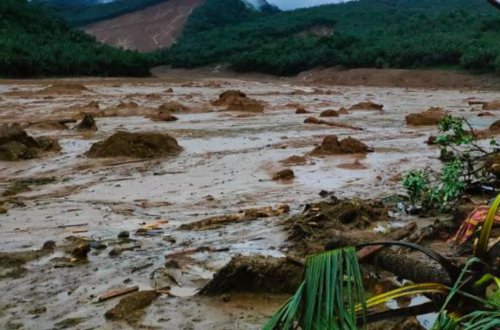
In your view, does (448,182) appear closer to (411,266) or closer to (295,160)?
(411,266)

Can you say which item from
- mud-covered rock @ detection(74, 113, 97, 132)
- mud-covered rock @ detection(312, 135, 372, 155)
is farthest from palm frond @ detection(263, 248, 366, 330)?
mud-covered rock @ detection(74, 113, 97, 132)

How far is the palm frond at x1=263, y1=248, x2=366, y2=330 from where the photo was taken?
1.66 m

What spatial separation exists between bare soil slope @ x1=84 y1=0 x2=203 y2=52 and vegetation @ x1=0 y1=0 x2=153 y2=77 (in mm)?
13808

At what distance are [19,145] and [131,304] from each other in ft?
24.1

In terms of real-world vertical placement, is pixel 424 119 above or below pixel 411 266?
below

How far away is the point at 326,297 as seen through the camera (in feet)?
5.51

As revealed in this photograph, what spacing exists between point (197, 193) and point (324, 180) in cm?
149

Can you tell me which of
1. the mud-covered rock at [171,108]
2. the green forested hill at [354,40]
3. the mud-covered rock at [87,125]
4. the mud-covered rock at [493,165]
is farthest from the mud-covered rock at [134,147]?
the green forested hill at [354,40]

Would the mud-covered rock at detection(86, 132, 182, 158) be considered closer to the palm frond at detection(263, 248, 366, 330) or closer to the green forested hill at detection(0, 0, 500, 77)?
the palm frond at detection(263, 248, 366, 330)

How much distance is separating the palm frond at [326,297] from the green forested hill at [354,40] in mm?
27786

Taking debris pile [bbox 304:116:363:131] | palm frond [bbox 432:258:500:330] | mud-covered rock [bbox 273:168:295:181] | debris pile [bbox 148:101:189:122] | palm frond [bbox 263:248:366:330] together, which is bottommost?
debris pile [bbox 304:116:363:131]

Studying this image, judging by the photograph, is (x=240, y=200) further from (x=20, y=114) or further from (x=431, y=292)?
(x=20, y=114)

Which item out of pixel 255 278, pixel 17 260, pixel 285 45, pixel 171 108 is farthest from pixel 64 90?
pixel 285 45

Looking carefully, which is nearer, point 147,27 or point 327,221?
point 327,221
